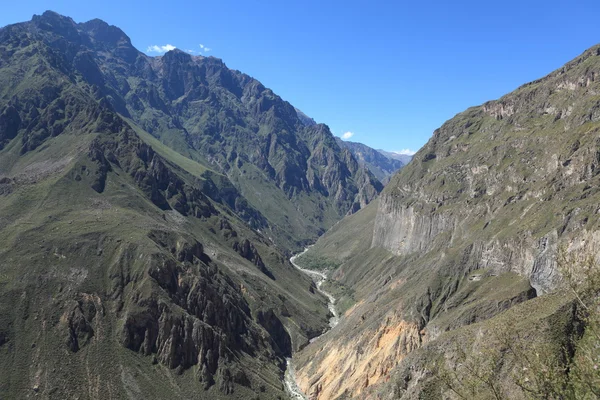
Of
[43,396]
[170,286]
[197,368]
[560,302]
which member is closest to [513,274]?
[560,302]

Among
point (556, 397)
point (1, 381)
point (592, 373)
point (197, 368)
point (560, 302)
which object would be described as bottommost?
point (197, 368)

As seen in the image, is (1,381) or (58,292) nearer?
(1,381)

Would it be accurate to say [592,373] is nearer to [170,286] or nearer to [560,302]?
[560,302]

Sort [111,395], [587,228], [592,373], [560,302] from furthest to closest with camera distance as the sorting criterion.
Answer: [111,395], [587,228], [560,302], [592,373]

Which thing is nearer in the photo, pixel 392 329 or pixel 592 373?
pixel 592 373

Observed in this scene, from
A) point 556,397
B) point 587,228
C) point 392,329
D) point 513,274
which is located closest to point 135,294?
point 392,329

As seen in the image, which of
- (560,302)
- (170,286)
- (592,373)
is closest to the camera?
(592,373)

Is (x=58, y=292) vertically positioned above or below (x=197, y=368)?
above

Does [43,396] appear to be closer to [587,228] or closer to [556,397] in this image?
[556,397]

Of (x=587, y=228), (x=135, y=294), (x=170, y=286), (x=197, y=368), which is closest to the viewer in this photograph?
(x=587, y=228)
